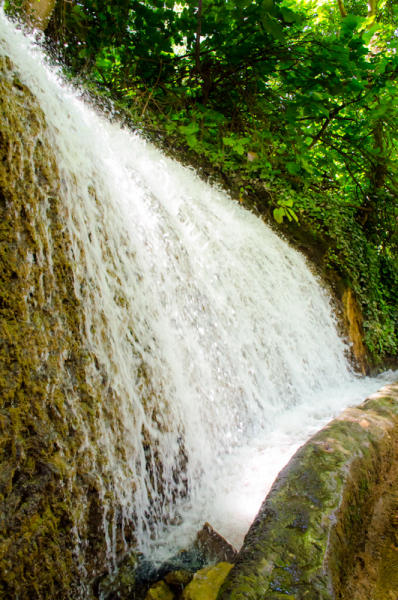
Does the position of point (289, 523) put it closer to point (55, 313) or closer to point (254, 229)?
point (55, 313)

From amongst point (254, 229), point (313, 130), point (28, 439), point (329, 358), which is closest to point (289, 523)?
point (28, 439)

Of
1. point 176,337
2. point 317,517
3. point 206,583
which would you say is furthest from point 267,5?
point 206,583

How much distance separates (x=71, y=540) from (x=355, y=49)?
14.8ft

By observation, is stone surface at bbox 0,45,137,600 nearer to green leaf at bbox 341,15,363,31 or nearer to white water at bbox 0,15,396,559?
white water at bbox 0,15,396,559

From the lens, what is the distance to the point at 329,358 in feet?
15.9

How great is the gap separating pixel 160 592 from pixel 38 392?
1.05m

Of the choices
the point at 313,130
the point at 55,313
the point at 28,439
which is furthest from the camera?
the point at 313,130

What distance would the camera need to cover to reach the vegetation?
339 centimetres

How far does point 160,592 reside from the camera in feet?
5.00

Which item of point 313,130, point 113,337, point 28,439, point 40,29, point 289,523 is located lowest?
point 28,439

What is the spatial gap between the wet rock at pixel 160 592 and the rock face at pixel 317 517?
1.88 ft

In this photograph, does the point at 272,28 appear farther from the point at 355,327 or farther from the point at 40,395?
the point at 355,327

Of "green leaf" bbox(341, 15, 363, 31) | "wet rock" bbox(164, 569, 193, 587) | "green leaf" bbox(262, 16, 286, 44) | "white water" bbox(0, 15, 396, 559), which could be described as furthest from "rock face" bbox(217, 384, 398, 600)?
"green leaf" bbox(341, 15, 363, 31)

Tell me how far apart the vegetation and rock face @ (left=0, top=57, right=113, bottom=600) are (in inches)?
65.5
